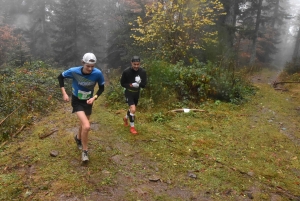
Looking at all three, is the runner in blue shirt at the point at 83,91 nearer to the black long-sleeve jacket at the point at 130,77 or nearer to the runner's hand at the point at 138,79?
the black long-sleeve jacket at the point at 130,77

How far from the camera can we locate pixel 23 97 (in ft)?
29.3

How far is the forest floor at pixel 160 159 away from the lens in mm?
4125

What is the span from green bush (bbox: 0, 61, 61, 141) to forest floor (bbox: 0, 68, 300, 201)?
1.49 feet

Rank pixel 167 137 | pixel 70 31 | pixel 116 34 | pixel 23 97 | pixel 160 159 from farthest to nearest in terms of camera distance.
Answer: pixel 70 31 → pixel 116 34 → pixel 23 97 → pixel 167 137 → pixel 160 159

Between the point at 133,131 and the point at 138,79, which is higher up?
the point at 138,79

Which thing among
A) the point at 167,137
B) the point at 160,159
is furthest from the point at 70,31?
the point at 160,159

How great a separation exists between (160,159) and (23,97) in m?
6.32

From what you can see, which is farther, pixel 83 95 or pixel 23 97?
pixel 23 97

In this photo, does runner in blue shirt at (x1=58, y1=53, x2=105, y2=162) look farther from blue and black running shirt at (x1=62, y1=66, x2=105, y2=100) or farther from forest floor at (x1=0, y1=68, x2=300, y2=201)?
forest floor at (x1=0, y1=68, x2=300, y2=201)

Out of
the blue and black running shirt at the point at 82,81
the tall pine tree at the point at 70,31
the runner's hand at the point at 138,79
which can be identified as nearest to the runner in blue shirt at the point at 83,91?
A: the blue and black running shirt at the point at 82,81

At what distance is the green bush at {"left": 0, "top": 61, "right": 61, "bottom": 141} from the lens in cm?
715

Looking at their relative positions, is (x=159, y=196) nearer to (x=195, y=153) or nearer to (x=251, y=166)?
(x=195, y=153)

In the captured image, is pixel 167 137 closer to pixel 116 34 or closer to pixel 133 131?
pixel 133 131

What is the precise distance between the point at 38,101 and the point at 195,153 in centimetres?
656
